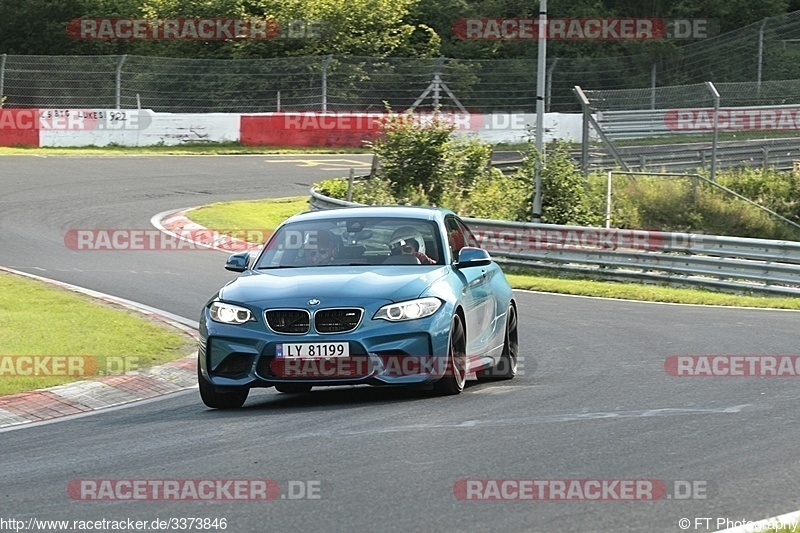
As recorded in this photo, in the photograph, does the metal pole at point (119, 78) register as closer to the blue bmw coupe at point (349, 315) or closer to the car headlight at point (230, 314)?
the blue bmw coupe at point (349, 315)

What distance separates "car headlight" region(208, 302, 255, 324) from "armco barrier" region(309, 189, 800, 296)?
472 inches

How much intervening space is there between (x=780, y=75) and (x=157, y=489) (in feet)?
133

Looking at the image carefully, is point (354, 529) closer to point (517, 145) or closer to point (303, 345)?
point (303, 345)

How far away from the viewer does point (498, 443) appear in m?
7.83

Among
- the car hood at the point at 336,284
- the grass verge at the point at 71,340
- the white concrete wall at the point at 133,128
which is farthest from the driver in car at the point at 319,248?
the white concrete wall at the point at 133,128

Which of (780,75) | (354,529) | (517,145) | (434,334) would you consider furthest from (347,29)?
(354,529)

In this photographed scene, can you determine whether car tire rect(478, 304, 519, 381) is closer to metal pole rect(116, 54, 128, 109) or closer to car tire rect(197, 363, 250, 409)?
car tire rect(197, 363, 250, 409)

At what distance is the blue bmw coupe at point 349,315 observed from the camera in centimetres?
941

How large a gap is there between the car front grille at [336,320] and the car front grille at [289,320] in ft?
0.26

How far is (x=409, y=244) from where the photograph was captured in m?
10.6

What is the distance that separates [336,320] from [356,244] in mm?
1268

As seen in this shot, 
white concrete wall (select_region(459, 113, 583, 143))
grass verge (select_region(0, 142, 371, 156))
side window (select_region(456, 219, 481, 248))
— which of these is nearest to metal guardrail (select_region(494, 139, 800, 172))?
white concrete wall (select_region(459, 113, 583, 143))

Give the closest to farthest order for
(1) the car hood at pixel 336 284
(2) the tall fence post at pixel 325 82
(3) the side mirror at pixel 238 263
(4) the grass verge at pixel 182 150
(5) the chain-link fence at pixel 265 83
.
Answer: (1) the car hood at pixel 336 284
(3) the side mirror at pixel 238 263
(4) the grass verge at pixel 182 150
(5) the chain-link fence at pixel 265 83
(2) the tall fence post at pixel 325 82

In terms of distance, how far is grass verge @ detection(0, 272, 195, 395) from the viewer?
11742 mm
